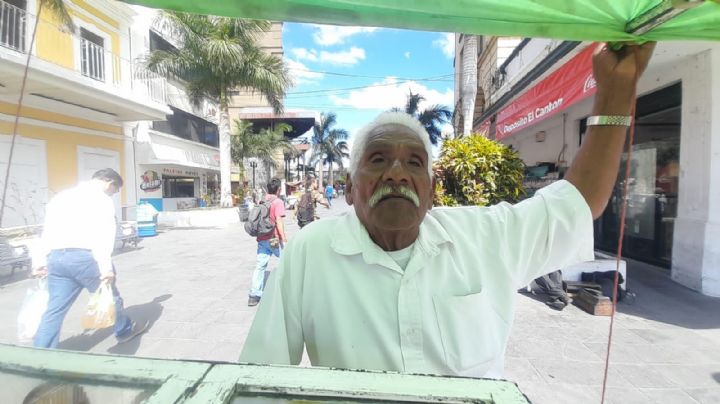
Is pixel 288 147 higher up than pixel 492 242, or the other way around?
pixel 288 147

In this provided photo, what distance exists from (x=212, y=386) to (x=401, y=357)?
1.85ft

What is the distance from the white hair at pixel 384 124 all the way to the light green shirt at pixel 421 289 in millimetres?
238

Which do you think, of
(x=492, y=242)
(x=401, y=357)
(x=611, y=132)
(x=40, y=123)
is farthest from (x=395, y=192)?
(x=40, y=123)

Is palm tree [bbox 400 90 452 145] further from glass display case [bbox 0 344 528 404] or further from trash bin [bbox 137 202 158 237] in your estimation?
glass display case [bbox 0 344 528 404]

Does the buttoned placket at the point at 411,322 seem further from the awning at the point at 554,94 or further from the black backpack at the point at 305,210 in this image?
the black backpack at the point at 305,210

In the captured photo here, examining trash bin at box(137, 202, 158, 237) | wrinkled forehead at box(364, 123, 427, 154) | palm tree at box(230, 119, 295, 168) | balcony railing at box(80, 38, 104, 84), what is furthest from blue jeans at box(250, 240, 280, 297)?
palm tree at box(230, 119, 295, 168)

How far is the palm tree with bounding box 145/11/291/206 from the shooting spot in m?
15.9

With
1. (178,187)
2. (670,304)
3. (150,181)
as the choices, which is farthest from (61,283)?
(178,187)

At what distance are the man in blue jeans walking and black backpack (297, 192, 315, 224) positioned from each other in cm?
395

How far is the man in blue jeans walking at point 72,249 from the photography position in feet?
11.0

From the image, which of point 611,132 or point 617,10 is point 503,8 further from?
point 611,132

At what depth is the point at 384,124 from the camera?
1448 mm

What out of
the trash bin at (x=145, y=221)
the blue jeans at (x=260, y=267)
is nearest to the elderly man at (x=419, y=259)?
the blue jeans at (x=260, y=267)

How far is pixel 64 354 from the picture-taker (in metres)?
0.96
